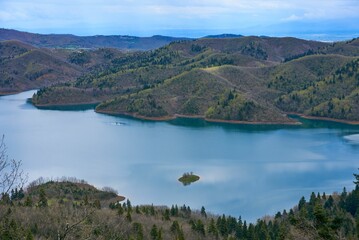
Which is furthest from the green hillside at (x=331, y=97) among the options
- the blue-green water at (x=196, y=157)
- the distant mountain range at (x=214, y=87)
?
the blue-green water at (x=196, y=157)

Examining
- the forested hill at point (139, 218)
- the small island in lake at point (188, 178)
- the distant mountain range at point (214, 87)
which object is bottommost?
the small island in lake at point (188, 178)

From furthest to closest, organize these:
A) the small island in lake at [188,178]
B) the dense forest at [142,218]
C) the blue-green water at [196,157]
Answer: the small island in lake at [188,178]
the blue-green water at [196,157]
the dense forest at [142,218]

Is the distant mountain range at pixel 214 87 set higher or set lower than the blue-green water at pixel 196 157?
higher

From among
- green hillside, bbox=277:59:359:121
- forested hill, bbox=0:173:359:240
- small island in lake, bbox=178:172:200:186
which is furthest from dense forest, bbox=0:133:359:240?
green hillside, bbox=277:59:359:121

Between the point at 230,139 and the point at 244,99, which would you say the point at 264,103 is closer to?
the point at 244,99

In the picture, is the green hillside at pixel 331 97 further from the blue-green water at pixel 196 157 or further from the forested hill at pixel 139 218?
the forested hill at pixel 139 218

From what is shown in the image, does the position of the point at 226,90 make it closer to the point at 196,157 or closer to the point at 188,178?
the point at 196,157

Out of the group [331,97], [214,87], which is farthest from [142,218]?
[331,97]

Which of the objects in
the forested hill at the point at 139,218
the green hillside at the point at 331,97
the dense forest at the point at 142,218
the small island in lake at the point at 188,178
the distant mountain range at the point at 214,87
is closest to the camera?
the dense forest at the point at 142,218
